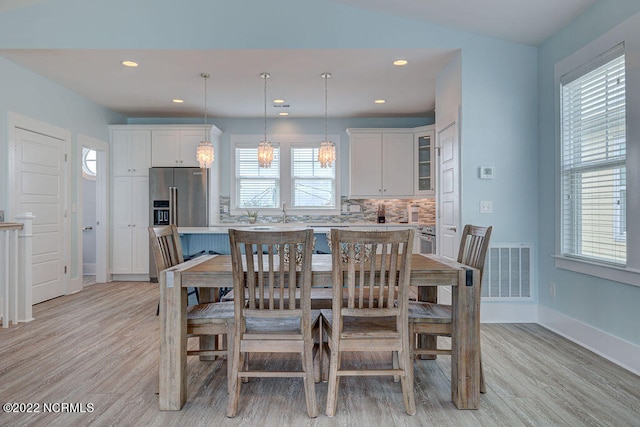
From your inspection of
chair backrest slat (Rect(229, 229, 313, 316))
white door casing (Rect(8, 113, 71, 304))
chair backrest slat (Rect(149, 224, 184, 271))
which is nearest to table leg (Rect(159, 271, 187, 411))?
chair backrest slat (Rect(149, 224, 184, 271))

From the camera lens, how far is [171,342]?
84.9 inches

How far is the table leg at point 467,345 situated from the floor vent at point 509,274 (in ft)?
6.09

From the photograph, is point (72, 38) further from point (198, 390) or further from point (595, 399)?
point (595, 399)

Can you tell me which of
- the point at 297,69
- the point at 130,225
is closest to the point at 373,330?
the point at 297,69

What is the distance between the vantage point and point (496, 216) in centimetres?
387

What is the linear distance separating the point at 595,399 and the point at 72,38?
5.01 meters

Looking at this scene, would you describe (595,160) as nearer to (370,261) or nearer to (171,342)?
(370,261)

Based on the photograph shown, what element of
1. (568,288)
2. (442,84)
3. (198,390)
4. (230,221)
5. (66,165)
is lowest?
(198,390)

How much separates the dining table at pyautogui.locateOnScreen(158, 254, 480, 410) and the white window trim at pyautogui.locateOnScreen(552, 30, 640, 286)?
1.32m

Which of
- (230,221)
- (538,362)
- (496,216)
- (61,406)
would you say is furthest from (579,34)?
(230,221)

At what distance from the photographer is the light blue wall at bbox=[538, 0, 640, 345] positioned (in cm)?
275

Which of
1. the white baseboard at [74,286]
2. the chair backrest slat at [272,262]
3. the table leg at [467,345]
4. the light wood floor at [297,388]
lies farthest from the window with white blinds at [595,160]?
the white baseboard at [74,286]

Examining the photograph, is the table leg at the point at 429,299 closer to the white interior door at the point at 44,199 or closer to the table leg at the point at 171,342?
the table leg at the point at 171,342

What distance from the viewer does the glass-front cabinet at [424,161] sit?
625cm
